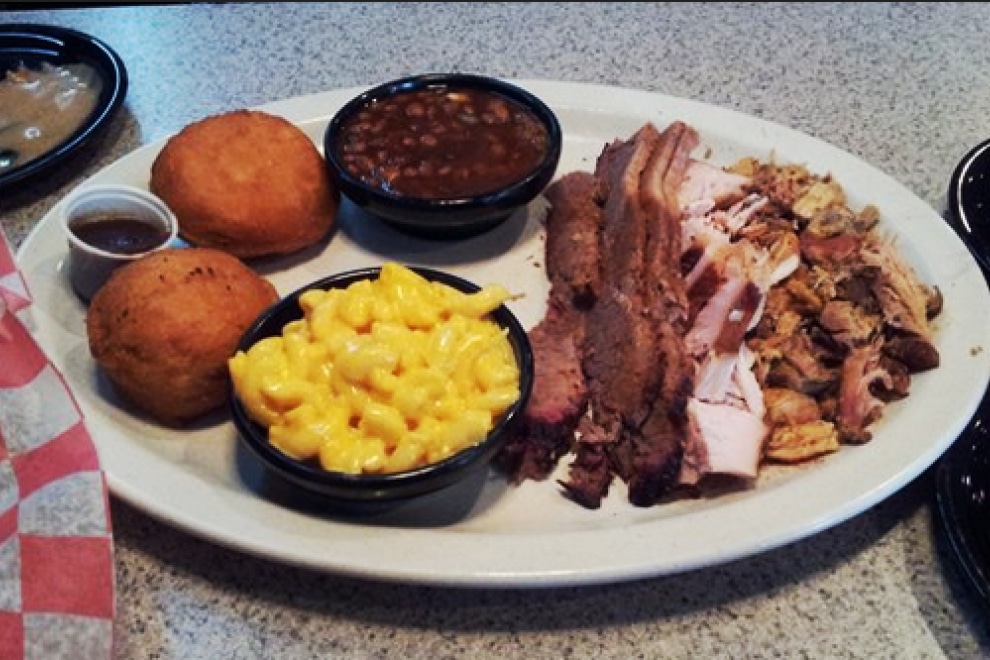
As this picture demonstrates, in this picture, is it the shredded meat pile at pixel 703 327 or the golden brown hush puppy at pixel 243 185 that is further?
the golden brown hush puppy at pixel 243 185

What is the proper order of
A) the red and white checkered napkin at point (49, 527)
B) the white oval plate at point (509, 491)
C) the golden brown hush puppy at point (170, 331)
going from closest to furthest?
the red and white checkered napkin at point (49, 527) < the white oval plate at point (509, 491) < the golden brown hush puppy at point (170, 331)

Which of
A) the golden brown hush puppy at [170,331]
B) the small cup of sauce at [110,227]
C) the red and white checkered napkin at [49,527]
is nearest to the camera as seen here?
the red and white checkered napkin at [49,527]

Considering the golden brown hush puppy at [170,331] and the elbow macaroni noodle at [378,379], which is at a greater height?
the elbow macaroni noodle at [378,379]

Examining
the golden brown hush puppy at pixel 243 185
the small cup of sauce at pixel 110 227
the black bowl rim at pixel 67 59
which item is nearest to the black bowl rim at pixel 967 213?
the golden brown hush puppy at pixel 243 185

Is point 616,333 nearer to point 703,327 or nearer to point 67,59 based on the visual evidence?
point 703,327

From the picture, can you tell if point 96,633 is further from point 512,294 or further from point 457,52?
point 457,52

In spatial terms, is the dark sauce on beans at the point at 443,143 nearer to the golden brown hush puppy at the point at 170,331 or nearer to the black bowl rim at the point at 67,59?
the golden brown hush puppy at the point at 170,331

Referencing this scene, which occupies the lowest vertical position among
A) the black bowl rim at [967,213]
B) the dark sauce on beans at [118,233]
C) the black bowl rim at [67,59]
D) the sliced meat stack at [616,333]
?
the black bowl rim at [67,59]
